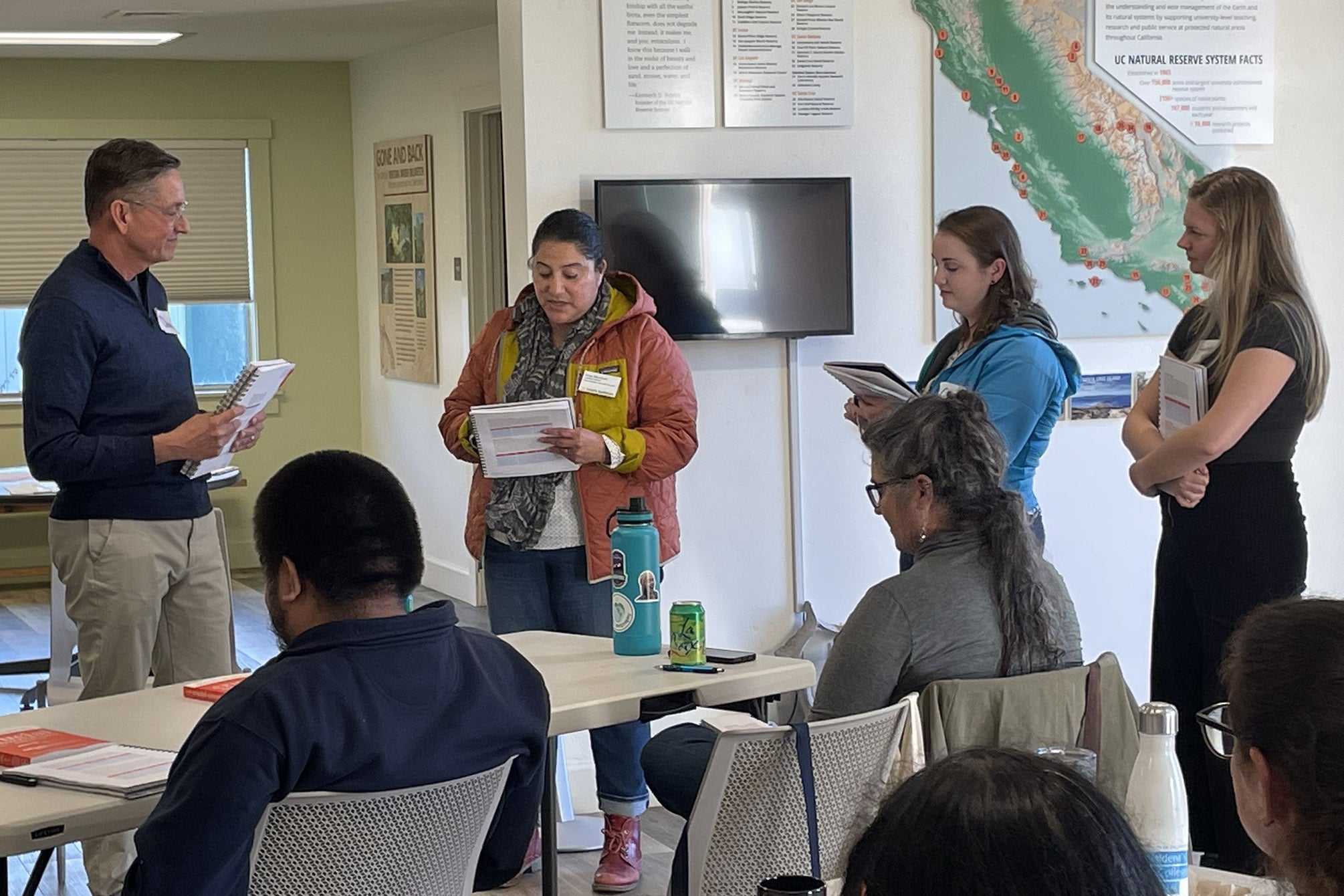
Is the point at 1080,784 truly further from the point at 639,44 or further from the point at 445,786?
the point at 639,44

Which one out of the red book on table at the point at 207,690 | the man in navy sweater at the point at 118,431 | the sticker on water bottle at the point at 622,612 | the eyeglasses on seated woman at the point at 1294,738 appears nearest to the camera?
the eyeglasses on seated woman at the point at 1294,738

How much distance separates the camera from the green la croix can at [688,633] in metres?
2.87

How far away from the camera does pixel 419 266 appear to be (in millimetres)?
8203

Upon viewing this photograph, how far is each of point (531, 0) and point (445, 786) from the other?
2808mm

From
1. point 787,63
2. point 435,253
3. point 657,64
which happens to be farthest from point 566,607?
point 435,253

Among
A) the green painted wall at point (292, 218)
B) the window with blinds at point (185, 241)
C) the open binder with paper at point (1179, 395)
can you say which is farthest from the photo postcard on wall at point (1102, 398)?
the window with blinds at point (185, 241)

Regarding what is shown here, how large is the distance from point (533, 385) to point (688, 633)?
39.8 inches

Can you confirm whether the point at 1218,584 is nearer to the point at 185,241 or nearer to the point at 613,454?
the point at 613,454

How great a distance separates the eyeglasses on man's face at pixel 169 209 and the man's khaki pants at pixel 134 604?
0.64 metres

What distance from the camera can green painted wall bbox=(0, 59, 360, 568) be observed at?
880 cm

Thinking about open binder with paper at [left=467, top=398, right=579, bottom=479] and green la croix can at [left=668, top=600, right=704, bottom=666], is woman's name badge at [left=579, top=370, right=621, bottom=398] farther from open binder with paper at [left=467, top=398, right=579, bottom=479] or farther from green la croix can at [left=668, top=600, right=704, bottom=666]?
green la croix can at [left=668, top=600, right=704, bottom=666]

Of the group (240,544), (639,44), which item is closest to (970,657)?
(639,44)

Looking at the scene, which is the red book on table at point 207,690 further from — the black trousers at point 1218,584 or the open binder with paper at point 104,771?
the black trousers at point 1218,584

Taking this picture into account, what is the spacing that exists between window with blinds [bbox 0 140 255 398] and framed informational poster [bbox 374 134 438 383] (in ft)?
2.95
